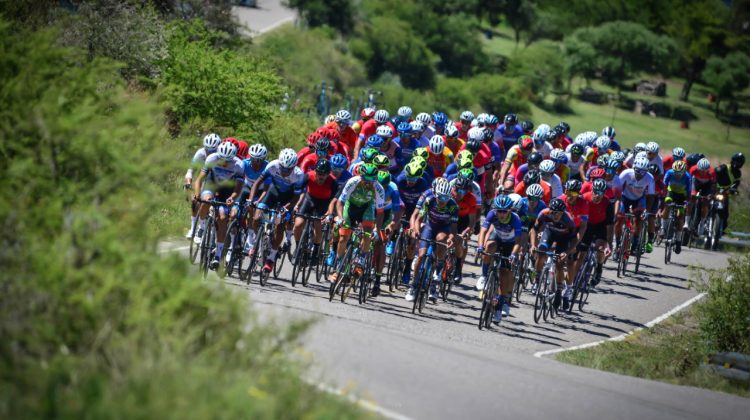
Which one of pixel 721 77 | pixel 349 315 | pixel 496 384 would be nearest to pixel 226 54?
pixel 349 315

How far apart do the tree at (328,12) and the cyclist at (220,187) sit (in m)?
58.8

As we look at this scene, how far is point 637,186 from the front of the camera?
2238cm

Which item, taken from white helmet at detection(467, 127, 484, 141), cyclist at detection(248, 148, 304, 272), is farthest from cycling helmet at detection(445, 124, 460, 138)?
cyclist at detection(248, 148, 304, 272)

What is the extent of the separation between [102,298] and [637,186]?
1642 cm

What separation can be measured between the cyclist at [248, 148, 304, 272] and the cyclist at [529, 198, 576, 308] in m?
3.69

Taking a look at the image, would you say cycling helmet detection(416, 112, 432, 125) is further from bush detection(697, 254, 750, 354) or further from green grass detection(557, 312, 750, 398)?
bush detection(697, 254, 750, 354)

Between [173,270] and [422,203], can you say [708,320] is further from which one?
[173,270]

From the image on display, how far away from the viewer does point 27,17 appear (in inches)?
910

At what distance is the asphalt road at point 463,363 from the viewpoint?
10.4m

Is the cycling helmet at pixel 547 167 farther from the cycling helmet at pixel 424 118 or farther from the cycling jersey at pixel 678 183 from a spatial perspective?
the cycling jersey at pixel 678 183

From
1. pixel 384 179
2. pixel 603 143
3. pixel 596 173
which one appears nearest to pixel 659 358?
pixel 596 173

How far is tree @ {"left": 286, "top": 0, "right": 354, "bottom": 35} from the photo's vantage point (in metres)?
75.1

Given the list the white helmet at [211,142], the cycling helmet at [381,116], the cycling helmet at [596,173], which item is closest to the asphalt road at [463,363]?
the white helmet at [211,142]

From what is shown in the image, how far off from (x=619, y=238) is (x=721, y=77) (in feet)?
256
